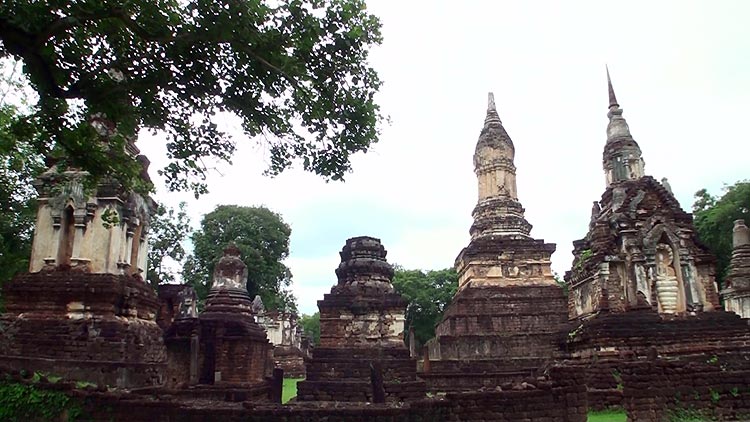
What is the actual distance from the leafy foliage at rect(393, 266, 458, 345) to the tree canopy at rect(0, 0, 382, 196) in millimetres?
42545

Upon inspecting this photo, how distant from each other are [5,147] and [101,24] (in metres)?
2.22

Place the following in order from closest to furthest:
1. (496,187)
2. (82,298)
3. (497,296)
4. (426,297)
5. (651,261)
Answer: (82,298) < (651,261) < (497,296) < (496,187) < (426,297)

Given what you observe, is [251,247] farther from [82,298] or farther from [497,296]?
[82,298]

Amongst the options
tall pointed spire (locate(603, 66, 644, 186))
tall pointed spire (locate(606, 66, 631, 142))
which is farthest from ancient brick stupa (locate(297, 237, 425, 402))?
tall pointed spire (locate(606, 66, 631, 142))

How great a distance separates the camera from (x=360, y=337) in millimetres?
12211

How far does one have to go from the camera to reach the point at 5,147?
7215 mm

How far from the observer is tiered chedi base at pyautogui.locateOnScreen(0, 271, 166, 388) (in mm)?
10008

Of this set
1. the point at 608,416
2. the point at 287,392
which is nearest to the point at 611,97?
the point at 608,416

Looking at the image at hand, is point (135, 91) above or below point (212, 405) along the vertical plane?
above

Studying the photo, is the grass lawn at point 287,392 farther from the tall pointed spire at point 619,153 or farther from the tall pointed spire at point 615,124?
the tall pointed spire at point 615,124

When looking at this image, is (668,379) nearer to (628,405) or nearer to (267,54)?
(628,405)

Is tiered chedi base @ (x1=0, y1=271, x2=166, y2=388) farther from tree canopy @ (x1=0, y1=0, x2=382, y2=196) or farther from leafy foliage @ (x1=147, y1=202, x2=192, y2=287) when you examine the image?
leafy foliage @ (x1=147, y1=202, x2=192, y2=287)

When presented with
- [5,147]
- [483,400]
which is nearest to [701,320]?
[483,400]

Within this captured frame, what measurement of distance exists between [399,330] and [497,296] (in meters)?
10.0
